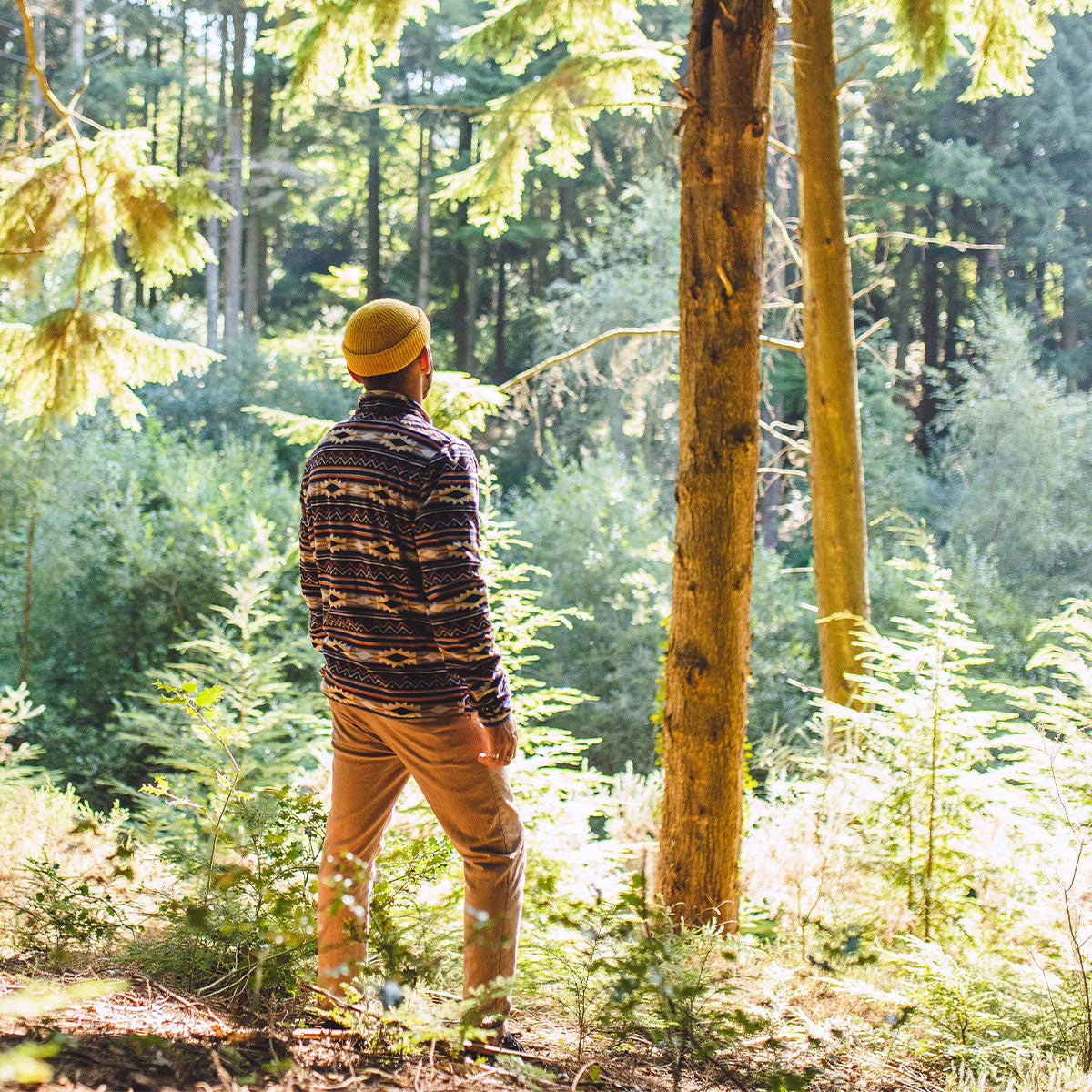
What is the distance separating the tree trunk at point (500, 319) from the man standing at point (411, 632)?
22.5 m

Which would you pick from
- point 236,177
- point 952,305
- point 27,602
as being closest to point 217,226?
point 236,177

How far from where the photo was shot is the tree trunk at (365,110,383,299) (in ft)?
74.0

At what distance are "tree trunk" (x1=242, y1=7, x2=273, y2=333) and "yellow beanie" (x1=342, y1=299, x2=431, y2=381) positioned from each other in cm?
1966

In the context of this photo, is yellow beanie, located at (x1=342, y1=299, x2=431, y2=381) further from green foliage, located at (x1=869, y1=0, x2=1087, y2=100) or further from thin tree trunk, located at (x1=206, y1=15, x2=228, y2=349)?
thin tree trunk, located at (x1=206, y1=15, x2=228, y2=349)

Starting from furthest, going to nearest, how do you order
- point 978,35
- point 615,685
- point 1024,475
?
1. point 1024,475
2. point 615,685
3. point 978,35

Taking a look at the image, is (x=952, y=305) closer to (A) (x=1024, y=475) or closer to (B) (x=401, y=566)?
(A) (x=1024, y=475)

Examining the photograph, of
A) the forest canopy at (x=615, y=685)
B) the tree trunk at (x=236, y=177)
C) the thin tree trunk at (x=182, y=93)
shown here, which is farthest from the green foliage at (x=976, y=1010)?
the thin tree trunk at (x=182, y=93)

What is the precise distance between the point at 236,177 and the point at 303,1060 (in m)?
21.5

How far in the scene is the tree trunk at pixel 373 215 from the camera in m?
22.5

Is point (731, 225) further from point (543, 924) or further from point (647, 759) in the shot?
point (647, 759)

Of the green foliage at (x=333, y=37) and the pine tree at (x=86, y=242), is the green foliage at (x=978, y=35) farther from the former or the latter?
the pine tree at (x=86, y=242)

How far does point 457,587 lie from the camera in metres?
2.30

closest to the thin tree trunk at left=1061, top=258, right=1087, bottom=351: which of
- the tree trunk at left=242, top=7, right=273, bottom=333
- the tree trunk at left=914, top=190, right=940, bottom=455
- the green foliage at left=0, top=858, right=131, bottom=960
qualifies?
the tree trunk at left=914, top=190, right=940, bottom=455

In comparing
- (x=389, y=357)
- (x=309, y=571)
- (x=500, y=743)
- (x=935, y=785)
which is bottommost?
(x=935, y=785)
